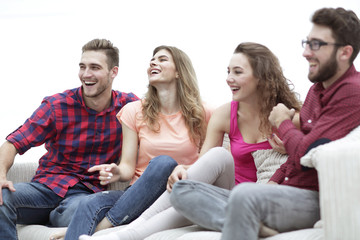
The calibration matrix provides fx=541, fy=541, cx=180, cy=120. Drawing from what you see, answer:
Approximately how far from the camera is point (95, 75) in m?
2.82

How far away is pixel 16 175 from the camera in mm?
2941

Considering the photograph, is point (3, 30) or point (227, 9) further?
point (3, 30)

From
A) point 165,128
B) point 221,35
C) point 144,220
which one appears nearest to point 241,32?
point 221,35

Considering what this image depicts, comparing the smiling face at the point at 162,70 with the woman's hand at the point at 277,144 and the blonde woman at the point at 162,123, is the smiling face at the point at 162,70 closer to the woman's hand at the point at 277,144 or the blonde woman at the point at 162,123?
the blonde woman at the point at 162,123

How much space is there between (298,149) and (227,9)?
2393 millimetres

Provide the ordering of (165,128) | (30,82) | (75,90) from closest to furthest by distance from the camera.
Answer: (165,128) → (75,90) → (30,82)

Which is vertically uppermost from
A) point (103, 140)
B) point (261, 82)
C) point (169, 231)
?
point (261, 82)

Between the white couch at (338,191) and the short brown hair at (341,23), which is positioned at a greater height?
the short brown hair at (341,23)

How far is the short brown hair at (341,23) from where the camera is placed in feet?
6.14

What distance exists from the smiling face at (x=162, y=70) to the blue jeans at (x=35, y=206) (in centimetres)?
66

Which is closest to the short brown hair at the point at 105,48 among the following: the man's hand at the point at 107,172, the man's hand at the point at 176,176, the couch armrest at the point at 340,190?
the man's hand at the point at 107,172

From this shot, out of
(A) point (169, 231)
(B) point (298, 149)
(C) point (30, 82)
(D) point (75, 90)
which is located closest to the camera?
(B) point (298, 149)

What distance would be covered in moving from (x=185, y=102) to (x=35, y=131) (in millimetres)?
779

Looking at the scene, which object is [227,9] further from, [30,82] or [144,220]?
[144,220]
